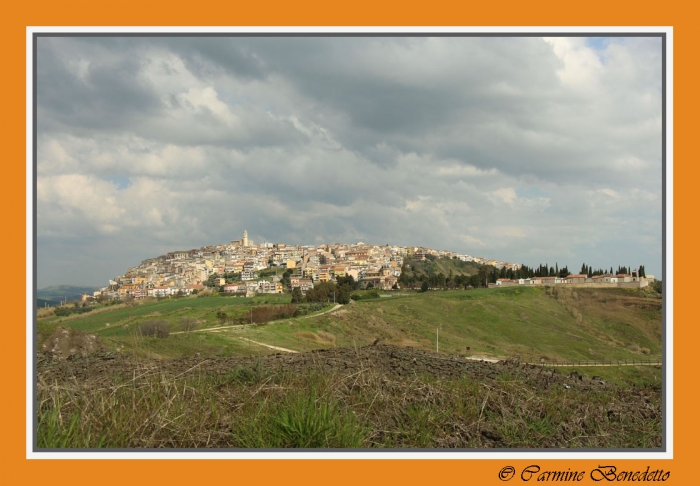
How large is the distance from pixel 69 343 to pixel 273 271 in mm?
81127

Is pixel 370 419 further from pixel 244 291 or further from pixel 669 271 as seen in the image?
pixel 244 291

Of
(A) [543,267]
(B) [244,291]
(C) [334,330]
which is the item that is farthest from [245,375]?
(A) [543,267]

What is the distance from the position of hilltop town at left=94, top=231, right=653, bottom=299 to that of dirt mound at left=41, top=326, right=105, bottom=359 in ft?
28.5

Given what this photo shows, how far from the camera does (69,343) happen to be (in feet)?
41.9

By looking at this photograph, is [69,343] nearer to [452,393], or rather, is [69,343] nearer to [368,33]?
[452,393]

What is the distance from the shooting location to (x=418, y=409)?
21.0 feet

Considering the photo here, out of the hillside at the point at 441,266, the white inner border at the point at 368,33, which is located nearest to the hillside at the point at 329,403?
the white inner border at the point at 368,33

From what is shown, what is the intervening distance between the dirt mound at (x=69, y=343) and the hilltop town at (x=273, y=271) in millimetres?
8693

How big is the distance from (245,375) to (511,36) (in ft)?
18.6

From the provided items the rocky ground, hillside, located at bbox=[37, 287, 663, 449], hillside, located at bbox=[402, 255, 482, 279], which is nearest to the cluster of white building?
hillside, located at bbox=[402, 255, 482, 279]

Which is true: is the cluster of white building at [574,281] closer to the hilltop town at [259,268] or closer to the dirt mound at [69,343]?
the hilltop town at [259,268]

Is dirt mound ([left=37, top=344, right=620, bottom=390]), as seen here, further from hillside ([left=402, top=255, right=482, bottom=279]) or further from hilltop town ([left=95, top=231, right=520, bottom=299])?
hillside ([left=402, top=255, right=482, bottom=279])

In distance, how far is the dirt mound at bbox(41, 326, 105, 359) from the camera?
488 inches

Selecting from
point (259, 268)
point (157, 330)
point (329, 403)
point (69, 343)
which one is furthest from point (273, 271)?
point (329, 403)
